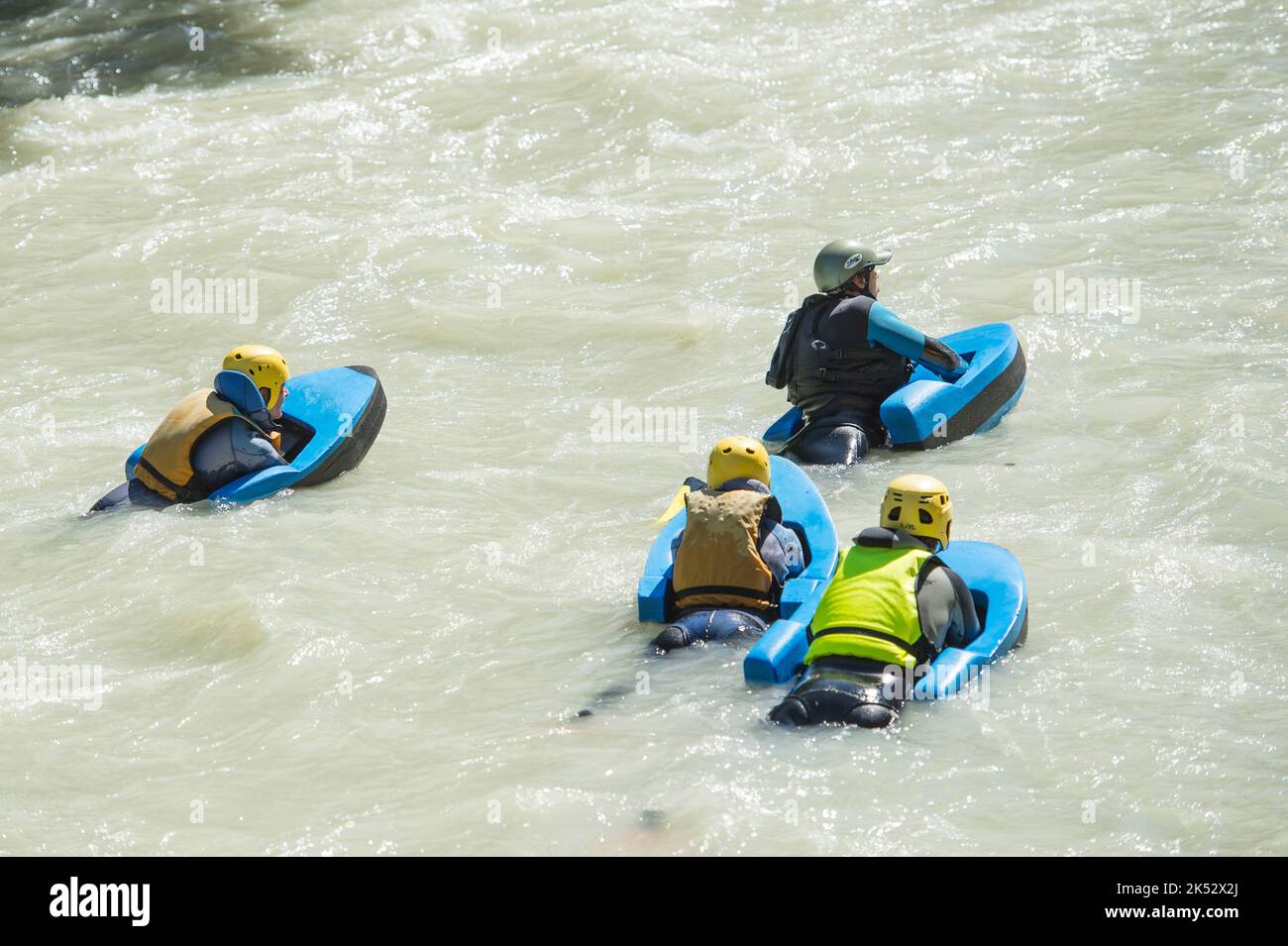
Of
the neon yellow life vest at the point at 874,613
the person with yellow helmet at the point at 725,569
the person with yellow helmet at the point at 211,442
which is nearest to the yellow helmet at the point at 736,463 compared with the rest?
the person with yellow helmet at the point at 725,569

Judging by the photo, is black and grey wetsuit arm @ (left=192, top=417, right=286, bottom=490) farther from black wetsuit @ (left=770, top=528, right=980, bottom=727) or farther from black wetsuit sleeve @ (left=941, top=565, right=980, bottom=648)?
black wetsuit sleeve @ (left=941, top=565, right=980, bottom=648)

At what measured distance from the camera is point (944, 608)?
5.59 m

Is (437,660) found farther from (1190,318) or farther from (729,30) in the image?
(729,30)

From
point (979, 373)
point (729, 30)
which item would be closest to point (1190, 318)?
point (979, 373)

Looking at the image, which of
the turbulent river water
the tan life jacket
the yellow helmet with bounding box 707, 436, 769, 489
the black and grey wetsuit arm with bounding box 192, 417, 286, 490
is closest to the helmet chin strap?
the turbulent river water

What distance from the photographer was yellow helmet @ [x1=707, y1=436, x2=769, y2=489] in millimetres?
6305

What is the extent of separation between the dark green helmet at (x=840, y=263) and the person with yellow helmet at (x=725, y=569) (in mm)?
2103

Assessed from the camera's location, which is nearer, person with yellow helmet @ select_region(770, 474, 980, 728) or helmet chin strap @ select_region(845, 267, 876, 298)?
person with yellow helmet @ select_region(770, 474, 980, 728)

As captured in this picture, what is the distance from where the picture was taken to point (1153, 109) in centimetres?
1367

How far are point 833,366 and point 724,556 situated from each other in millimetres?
2273

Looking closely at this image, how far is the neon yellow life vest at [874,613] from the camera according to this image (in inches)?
213

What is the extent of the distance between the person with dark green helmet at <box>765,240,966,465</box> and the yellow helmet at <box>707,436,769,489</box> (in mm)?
1732

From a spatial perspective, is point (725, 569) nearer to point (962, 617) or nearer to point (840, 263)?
point (962, 617)
